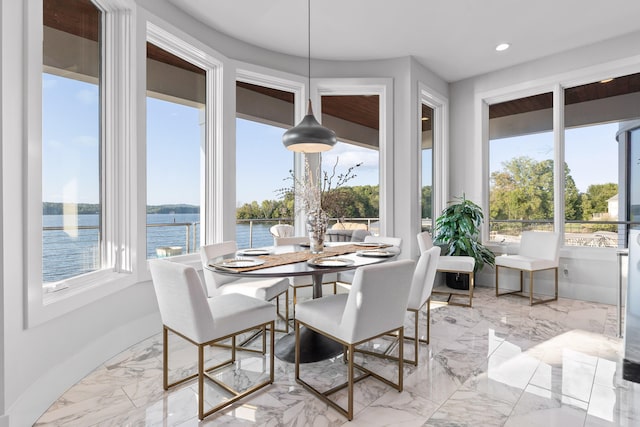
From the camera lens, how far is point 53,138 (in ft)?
7.33

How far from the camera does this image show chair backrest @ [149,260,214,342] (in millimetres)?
1787

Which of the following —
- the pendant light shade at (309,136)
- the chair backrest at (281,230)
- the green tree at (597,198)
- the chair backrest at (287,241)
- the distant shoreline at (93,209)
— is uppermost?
the pendant light shade at (309,136)

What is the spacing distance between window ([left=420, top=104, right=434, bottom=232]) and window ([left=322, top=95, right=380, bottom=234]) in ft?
2.32

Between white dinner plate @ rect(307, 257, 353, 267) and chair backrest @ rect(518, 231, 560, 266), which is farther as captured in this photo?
chair backrest @ rect(518, 231, 560, 266)

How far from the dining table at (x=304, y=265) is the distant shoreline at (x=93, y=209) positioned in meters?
1.04

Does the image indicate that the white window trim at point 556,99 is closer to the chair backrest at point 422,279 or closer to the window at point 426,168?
the window at point 426,168

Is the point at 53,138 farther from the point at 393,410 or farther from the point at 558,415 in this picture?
the point at 558,415

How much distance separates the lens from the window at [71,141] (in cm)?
218

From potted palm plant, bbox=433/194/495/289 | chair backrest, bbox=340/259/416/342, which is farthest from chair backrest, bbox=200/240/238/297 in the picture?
potted palm plant, bbox=433/194/495/289

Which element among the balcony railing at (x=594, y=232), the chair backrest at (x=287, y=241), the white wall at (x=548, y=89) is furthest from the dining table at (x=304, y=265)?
the balcony railing at (x=594, y=232)

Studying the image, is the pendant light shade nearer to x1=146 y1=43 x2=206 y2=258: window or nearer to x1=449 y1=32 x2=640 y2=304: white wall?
x1=146 y1=43 x2=206 y2=258: window

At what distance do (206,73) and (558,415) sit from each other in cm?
415

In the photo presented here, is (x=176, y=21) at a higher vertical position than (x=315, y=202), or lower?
higher

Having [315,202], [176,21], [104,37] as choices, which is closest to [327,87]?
[176,21]
